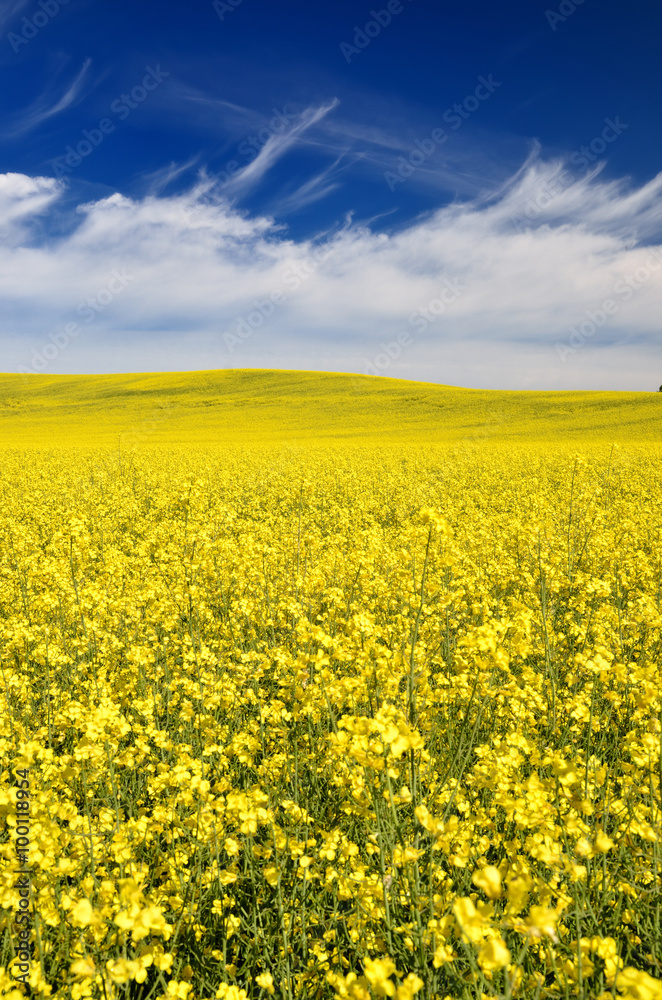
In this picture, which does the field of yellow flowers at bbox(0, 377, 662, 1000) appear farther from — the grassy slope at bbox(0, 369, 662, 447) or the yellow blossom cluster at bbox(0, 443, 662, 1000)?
the grassy slope at bbox(0, 369, 662, 447)

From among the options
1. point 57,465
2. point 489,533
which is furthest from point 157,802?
point 57,465

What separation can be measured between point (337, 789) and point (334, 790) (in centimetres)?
2

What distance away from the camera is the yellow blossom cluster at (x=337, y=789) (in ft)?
6.50

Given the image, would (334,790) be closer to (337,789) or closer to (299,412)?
(337,789)

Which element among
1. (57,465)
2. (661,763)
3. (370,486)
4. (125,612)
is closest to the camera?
(661,763)

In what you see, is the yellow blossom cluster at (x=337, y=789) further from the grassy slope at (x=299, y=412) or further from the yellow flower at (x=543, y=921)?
the grassy slope at (x=299, y=412)

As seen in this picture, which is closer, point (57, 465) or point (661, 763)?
point (661, 763)

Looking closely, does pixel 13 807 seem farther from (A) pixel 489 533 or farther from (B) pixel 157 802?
(A) pixel 489 533

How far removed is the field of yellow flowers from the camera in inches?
78.2

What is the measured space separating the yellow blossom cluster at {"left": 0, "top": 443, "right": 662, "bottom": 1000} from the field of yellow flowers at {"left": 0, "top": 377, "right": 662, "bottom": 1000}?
0.03 metres

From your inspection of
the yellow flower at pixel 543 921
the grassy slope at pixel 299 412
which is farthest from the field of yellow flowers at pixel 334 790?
the grassy slope at pixel 299 412

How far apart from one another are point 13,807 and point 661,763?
306 cm

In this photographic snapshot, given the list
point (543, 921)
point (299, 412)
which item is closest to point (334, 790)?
point (543, 921)

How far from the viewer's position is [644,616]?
178 inches
